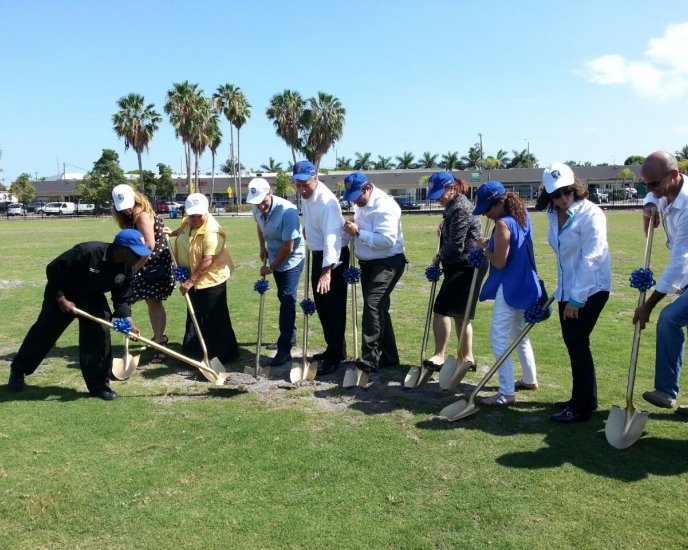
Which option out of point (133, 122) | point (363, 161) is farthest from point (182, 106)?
point (363, 161)

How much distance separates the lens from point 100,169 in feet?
255

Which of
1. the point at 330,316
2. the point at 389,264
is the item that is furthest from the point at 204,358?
the point at 389,264

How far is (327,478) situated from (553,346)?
170 inches

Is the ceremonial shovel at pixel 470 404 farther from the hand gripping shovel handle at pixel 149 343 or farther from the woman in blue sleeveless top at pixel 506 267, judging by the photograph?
the hand gripping shovel handle at pixel 149 343

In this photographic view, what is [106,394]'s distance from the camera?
573 centimetres

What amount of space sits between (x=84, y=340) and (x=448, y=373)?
3.43 m

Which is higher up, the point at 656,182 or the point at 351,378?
the point at 656,182

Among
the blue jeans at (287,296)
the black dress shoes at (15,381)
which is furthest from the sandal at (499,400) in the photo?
the black dress shoes at (15,381)

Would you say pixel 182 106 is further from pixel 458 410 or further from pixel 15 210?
pixel 458 410

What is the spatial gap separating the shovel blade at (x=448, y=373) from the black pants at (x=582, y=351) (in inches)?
44.1

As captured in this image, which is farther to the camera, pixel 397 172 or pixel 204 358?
pixel 397 172

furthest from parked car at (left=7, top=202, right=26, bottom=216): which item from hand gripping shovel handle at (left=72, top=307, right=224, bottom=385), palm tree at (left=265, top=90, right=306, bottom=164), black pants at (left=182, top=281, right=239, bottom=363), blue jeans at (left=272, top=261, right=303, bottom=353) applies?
hand gripping shovel handle at (left=72, top=307, right=224, bottom=385)

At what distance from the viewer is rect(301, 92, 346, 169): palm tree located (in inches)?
2283

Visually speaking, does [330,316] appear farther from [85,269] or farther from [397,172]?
[397,172]
